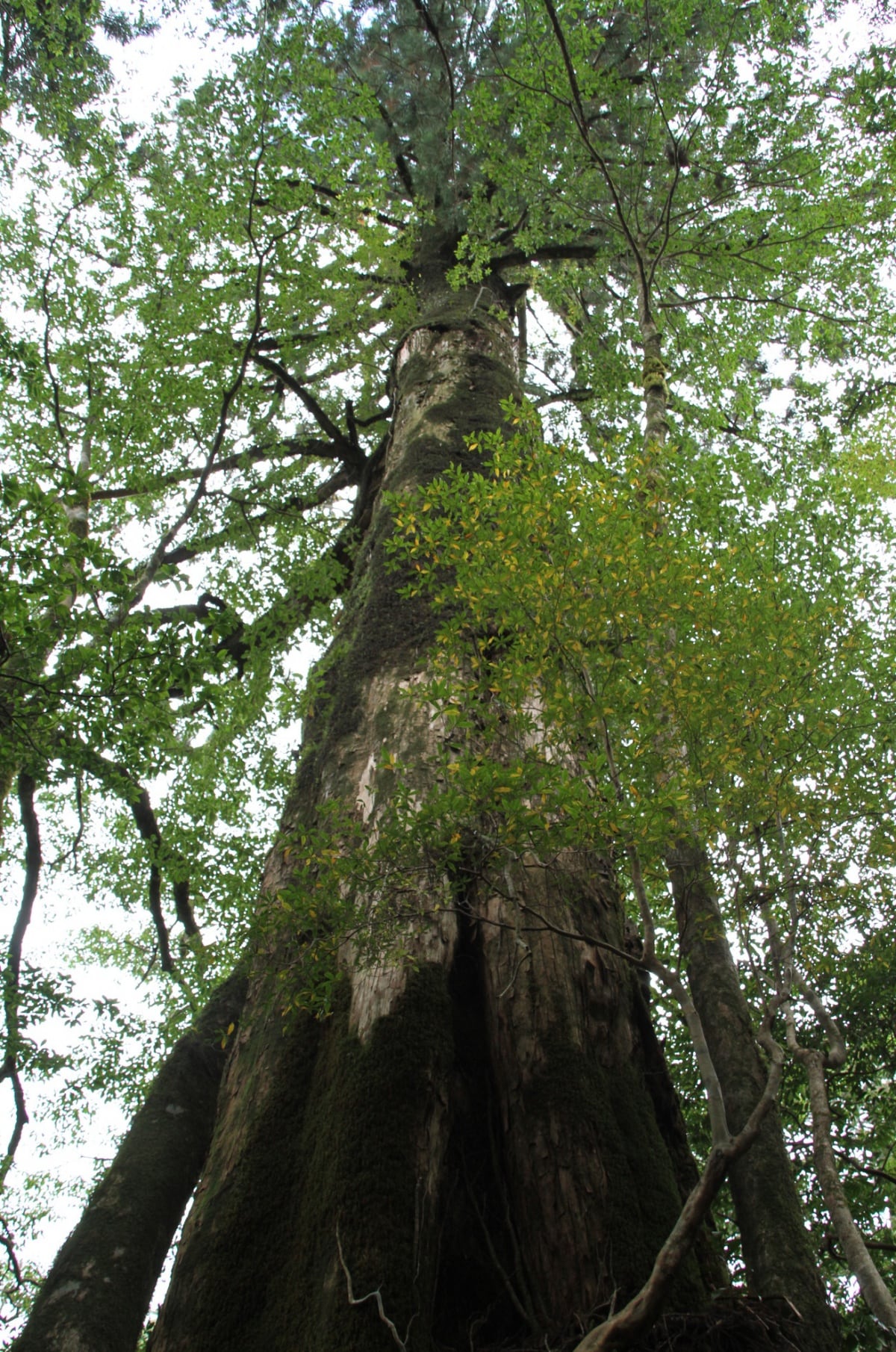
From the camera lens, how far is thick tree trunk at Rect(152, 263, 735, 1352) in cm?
253

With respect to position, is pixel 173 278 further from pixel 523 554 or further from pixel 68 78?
pixel 523 554

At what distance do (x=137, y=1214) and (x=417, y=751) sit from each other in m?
2.80

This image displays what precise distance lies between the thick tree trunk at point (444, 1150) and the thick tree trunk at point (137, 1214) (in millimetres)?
1241

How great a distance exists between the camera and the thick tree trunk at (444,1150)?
253cm

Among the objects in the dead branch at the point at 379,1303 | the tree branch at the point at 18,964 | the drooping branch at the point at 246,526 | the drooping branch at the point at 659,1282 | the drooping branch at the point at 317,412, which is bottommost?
the dead branch at the point at 379,1303

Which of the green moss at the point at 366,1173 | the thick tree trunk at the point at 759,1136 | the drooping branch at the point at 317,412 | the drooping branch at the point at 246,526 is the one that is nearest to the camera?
the green moss at the point at 366,1173

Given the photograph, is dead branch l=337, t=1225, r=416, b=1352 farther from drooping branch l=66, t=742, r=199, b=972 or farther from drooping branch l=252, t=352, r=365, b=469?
drooping branch l=252, t=352, r=365, b=469

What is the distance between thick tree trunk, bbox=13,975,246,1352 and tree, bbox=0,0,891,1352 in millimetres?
52

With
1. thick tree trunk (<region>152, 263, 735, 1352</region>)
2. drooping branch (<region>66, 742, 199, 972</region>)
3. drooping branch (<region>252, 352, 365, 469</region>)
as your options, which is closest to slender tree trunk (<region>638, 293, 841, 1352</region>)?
thick tree trunk (<region>152, 263, 735, 1352</region>)

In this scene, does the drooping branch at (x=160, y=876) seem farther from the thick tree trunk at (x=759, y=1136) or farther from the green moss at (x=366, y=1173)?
the thick tree trunk at (x=759, y=1136)

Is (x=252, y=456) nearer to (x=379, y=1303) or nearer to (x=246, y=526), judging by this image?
(x=246, y=526)

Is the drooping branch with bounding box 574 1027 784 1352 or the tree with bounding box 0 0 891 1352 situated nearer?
the drooping branch with bounding box 574 1027 784 1352

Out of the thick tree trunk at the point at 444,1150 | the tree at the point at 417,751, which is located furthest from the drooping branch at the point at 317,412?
the thick tree trunk at the point at 444,1150

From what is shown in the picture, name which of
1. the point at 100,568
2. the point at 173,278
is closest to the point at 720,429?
the point at 173,278
